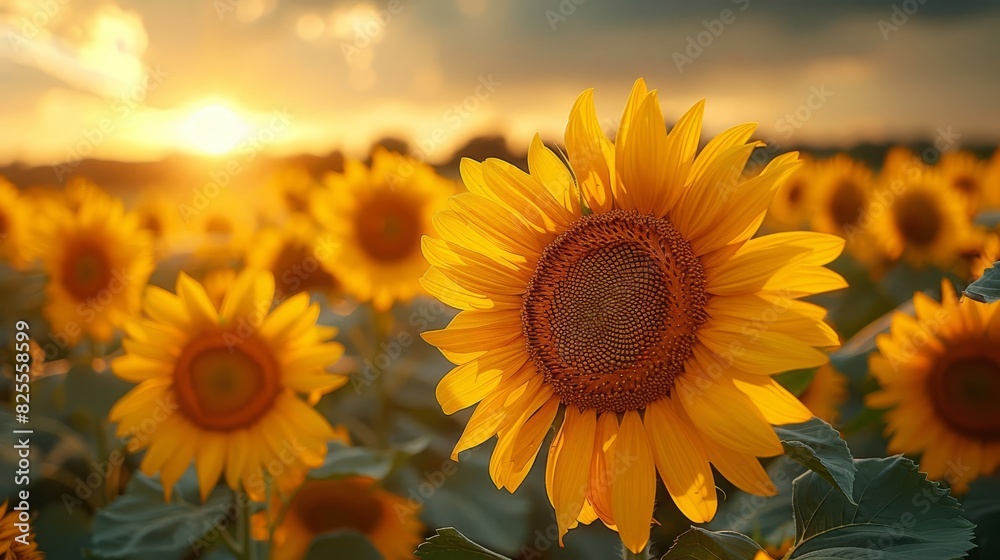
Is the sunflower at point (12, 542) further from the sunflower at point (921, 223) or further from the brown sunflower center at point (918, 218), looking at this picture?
the brown sunflower center at point (918, 218)

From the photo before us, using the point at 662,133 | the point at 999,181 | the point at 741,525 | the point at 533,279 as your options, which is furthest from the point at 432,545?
the point at 999,181

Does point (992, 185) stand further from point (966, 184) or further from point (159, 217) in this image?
point (159, 217)

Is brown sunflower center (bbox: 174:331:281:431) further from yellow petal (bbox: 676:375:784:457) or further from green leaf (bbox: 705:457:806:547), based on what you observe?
yellow petal (bbox: 676:375:784:457)

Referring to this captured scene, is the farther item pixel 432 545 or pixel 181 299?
pixel 181 299

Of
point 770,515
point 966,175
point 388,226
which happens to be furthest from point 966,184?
point 770,515

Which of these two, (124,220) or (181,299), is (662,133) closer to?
(181,299)

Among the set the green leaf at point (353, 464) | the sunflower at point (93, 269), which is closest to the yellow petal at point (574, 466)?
the green leaf at point (353, 464)

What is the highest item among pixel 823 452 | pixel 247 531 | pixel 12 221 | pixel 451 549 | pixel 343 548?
pixel 12 221
